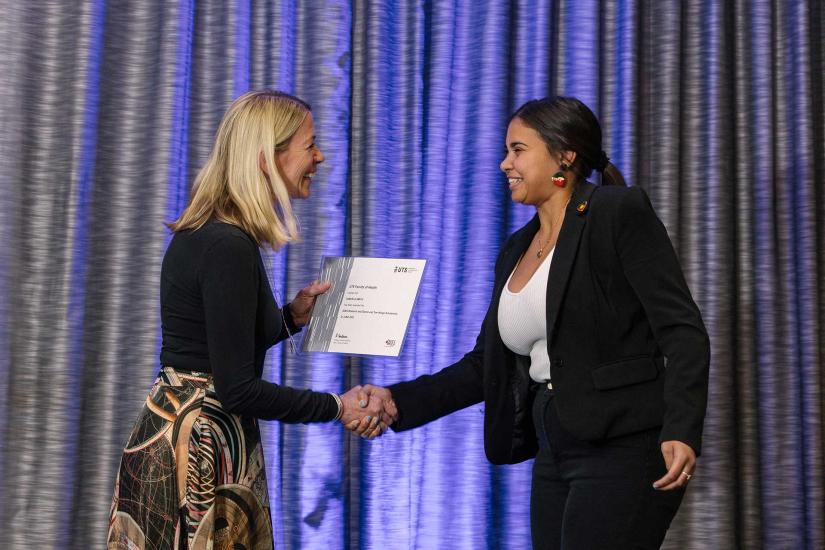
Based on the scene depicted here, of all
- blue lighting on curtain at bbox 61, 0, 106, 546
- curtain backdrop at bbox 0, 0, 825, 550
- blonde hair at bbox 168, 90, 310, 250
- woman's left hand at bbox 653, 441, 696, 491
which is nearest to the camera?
woman's left hand at bbox 653, 441, 696, 491

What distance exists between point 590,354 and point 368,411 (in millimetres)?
717

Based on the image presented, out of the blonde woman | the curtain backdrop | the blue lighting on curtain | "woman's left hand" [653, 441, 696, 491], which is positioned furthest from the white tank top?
the blue lighting on curtain

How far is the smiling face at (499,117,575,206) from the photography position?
2215mm

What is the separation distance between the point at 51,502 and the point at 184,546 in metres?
1.32

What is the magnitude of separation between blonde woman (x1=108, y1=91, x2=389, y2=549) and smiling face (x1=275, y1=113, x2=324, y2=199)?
0.29ft

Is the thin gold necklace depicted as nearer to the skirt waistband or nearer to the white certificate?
the white certificate

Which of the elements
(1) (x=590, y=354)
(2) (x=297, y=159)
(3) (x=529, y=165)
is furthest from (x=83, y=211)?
(1) (x=590, y=354)

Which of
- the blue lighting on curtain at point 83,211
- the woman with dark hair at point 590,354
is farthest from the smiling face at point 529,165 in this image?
the blue lighting on curtain at point 83,211

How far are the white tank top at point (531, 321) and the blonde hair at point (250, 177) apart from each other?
1.77 ft

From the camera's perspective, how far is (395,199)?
3.07 m

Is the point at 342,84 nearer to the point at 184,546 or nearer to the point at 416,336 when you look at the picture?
the point at 416,336

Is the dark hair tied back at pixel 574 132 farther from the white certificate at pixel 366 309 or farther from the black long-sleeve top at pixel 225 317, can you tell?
the black long-sleeve top at pixel 225 317

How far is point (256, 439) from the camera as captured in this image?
2.04 metres

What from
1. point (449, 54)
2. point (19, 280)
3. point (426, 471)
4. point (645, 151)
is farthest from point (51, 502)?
point (645, 151)
